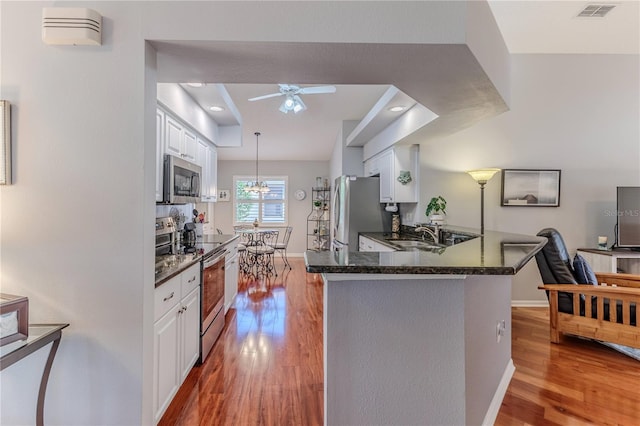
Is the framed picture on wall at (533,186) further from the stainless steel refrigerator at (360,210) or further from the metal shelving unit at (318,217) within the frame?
the metal shelving unit at (318,217)

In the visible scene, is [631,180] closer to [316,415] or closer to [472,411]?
[472,411]

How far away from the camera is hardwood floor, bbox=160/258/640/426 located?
184 centimetres

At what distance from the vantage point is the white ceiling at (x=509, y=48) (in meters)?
2.94

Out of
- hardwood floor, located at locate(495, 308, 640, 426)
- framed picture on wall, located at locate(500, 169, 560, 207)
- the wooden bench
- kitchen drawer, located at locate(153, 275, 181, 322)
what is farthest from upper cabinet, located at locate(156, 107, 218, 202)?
framed picture on wall, located at locate(500, 169, 560, 207)

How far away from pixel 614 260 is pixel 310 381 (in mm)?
3688

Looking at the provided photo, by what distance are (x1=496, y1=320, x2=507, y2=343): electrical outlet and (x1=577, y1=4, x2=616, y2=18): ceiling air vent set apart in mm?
3173

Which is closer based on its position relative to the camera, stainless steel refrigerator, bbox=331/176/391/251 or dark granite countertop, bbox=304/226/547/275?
dark granite countertop, bbox=304/226/547/275

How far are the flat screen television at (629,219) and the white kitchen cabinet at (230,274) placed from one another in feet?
14.7

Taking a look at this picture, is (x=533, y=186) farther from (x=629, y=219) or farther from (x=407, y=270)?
(x=407, y=270)

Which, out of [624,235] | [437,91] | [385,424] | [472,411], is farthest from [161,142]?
[624,235]

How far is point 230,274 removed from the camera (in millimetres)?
3539

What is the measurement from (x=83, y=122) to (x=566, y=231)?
4.84 m

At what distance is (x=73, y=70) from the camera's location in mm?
1371

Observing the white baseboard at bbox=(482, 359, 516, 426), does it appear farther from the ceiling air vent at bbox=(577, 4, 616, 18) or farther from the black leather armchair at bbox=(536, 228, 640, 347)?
the ceiling air vent at bbox=(577, 4, 616, 18)
